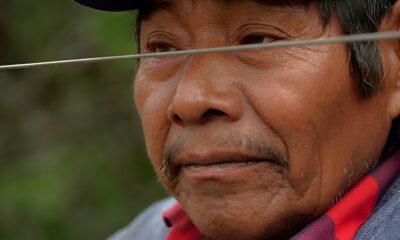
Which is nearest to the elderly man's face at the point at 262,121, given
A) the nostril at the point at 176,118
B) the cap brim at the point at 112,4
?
the nostril at the point at 176,118

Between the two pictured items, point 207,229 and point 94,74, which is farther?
point 94,74

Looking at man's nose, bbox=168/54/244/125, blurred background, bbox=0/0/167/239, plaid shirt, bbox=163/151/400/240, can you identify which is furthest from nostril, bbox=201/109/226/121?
blurred background, bbox=0/0/167/239

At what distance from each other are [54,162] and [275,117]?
199 cm

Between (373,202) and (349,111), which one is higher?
(349,111)

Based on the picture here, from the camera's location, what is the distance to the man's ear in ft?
5.30

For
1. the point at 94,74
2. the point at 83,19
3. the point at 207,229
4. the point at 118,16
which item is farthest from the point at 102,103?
the point at 207,229

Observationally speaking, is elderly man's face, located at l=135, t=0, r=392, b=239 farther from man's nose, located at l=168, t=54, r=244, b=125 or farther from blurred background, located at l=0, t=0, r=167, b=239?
blurred background, located at l=0, t=0, r=167, b=239

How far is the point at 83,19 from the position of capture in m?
3.47

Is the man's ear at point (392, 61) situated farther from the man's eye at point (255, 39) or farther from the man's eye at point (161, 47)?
the man's eye at point (161, 47)

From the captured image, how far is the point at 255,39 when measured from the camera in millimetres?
1576

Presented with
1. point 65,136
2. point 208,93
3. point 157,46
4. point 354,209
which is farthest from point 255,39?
point 65,136

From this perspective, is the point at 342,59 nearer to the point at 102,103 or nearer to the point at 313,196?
the point at 313,196

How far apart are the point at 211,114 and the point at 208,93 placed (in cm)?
4

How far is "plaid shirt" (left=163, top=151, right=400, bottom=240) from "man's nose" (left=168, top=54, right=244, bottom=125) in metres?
0.23
